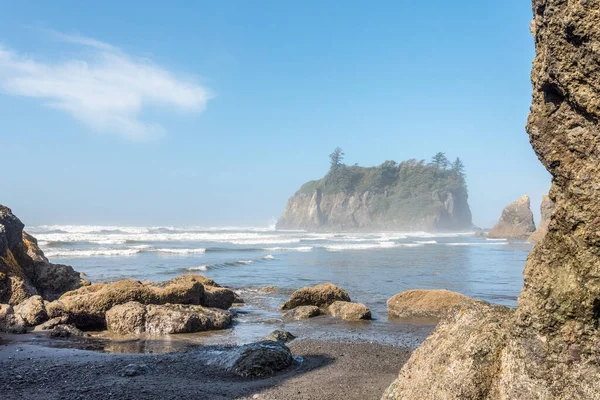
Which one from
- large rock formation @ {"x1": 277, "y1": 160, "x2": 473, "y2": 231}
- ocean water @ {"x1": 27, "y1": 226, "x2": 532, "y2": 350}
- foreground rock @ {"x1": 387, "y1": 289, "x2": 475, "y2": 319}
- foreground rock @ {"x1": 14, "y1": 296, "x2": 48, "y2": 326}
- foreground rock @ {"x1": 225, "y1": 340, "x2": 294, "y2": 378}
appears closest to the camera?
foreground rock @ {"x1": 225, "y1": 340, "x2": 294, "y2": 378}

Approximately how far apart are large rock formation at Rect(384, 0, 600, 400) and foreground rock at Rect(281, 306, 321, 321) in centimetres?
808

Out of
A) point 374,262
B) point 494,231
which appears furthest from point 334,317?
point 494,231

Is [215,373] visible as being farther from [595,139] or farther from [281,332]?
[595,139]

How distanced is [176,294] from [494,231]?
210 feet

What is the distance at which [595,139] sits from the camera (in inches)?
115

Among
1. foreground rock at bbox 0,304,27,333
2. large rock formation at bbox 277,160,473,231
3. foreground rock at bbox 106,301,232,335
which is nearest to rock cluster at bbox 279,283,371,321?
foreground rock at bbox 106,301,232,335

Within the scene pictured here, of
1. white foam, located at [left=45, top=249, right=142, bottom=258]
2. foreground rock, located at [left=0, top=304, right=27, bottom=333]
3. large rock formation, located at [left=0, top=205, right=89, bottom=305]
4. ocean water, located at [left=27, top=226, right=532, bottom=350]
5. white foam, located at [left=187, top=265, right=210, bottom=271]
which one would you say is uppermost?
large rock formation, located at [left=0, top=205, right=89, bottom=305]

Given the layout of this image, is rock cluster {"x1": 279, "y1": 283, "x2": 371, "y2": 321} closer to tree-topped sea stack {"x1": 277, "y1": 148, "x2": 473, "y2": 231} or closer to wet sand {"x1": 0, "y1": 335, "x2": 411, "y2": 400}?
wet sand {"x1": 0, "y1": 335, "x2": 411, "y2": 400}

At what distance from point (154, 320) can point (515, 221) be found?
65431mm

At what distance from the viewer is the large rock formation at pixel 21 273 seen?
11.4 metres

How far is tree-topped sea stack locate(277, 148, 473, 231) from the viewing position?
124938 millimetres

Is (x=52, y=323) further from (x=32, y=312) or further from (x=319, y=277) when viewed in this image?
(x=319, y=277)

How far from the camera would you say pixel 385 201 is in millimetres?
132125

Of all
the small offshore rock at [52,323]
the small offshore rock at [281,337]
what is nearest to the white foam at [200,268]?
the small offshore rock at [52,323]
